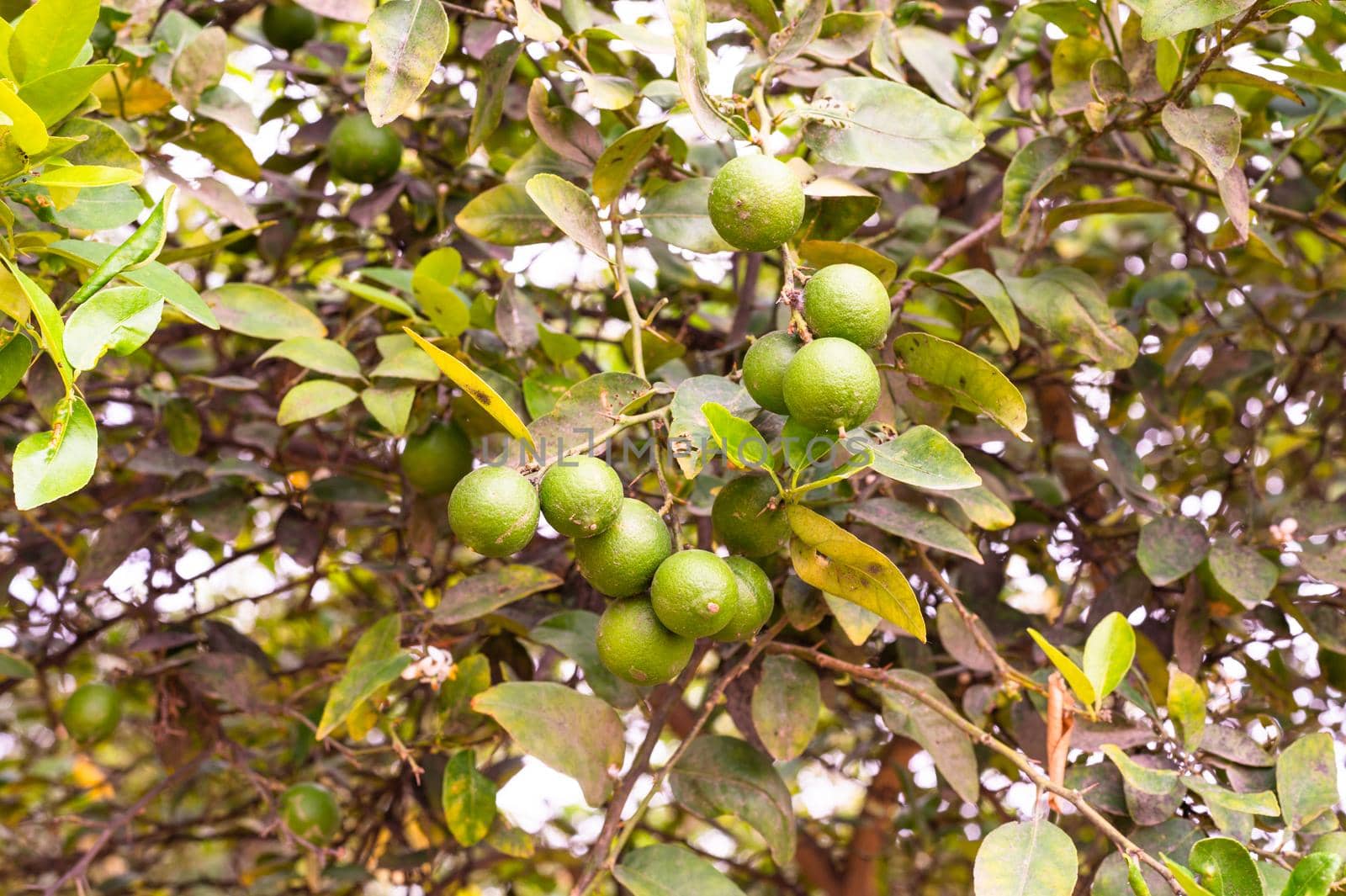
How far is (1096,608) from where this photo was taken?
4.20 ft

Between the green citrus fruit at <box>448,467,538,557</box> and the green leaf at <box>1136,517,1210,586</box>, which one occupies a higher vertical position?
the green citrus fruit at <box>448,467,538,557</box>

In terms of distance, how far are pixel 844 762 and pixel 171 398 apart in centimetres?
120

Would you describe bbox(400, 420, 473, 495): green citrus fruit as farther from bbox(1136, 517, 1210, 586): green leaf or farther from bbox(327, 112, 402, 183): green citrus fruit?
bbox(1136, 517, 1210, 586): green leaf

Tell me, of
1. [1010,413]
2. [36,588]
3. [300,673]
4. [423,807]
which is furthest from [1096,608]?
[36,588]

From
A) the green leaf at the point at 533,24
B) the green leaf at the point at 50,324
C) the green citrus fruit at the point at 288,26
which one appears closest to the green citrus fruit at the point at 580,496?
the green leaf at the point at 50,324

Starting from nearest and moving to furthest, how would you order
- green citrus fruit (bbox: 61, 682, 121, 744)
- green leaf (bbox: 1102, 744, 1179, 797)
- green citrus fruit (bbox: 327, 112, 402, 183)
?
green leaf (bbox: 1102, 744, 1179, 797), green citrus fruit (bbox: 327, 112, 402, 183), green citrus fruit (bbox: 61, 682, 121, 744)

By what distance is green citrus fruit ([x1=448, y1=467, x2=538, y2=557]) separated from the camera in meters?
0.80

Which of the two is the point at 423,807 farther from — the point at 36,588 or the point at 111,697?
the point at 36,588

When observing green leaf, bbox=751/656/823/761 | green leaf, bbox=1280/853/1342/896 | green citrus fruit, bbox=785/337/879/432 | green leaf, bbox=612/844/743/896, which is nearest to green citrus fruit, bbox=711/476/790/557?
green citrus fruit, bbox=785/337/879/432

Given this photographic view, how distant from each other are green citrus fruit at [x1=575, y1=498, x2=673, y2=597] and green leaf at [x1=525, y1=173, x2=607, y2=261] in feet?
0.84

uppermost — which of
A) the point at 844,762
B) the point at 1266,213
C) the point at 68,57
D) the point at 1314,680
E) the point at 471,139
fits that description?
the point at 68,57

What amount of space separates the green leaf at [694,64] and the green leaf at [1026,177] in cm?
36

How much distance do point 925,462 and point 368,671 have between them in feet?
2.22

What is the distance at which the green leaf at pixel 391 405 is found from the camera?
3.59 feet
